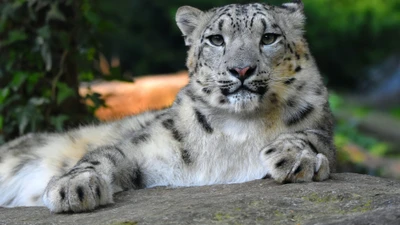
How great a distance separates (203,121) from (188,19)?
870 millimetres

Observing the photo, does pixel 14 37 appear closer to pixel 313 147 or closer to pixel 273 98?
pixel 273 98

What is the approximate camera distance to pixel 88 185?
4.17 meters

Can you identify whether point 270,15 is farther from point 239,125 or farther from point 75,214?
point 75,214

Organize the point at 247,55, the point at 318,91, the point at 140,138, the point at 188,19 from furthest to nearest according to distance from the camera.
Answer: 1. the point at 188,19
2. the point at 140,138
3. the point at 318,91
4. the point at 247,55

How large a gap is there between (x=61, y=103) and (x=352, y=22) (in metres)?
8.35

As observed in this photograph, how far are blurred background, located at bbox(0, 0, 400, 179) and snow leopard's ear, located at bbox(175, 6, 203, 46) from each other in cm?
128

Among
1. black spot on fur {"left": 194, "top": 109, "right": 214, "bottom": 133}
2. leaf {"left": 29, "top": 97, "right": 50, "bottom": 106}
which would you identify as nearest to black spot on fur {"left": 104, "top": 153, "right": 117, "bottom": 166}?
black spot on fur {"left": 194, "top": 109, "right": 214, "bottom": 133}

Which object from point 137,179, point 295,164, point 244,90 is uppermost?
point 244,90

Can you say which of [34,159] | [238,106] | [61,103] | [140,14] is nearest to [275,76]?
[238,106]

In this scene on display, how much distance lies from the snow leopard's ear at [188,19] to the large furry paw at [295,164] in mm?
1388

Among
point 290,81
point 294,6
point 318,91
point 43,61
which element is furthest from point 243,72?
point 43,61

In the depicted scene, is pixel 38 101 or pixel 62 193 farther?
pixel 38 101

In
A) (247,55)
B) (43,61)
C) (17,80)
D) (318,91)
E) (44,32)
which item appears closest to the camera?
(247,55)

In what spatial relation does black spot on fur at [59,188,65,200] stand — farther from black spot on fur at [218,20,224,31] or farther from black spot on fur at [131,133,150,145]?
black spot on fur at [218,20,224,31]
